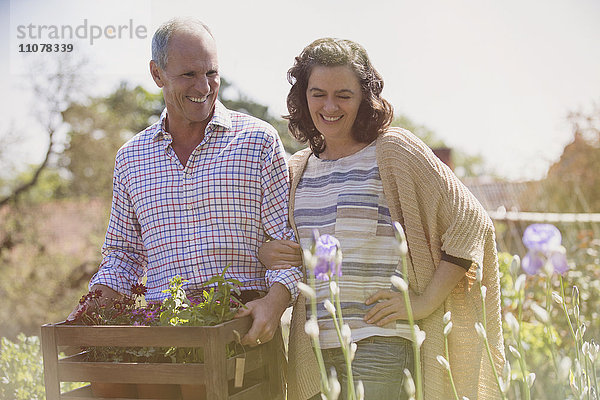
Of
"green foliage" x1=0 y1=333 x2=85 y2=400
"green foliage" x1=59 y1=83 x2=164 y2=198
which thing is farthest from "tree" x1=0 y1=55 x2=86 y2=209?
"green foliage" x1=0 y1=333 x2=85 y2=400

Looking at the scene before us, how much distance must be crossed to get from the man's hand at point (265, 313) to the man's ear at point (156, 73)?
96 cm

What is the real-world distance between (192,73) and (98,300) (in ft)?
3.05

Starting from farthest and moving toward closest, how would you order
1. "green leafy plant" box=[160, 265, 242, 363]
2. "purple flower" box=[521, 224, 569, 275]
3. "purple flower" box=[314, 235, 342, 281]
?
"green leafy plant" box=[160, 265, 242, 363]
"purple flower" box=[314, 235, 342, 281]
"purple flower" box=[521, 224, 569, 275]

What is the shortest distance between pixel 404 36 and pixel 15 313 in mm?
7667

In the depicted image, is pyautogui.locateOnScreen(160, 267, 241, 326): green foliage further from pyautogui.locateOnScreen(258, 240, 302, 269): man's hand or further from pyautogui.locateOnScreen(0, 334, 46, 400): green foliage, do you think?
pyautogui.locateOnScreen(0, 334, 46, 400): green foliage

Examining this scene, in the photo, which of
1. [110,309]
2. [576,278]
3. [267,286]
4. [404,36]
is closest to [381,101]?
[267,286]

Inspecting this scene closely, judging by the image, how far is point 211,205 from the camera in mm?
2781

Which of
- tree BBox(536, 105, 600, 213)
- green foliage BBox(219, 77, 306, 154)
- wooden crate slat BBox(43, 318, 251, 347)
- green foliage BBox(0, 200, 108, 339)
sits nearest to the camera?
wooden crate slat BBox(43, 318, 251, 347)

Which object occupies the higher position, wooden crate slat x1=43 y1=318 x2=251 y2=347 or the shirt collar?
the shirt collar

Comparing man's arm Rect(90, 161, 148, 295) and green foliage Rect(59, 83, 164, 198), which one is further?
green foliage Rect(59, 83, 164, 198)

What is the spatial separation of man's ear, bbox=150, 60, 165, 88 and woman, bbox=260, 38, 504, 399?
1.91 ft

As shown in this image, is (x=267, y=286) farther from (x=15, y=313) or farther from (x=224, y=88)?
(x=15, y=313)

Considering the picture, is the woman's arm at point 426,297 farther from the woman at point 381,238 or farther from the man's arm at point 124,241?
the man's arm at point 124,241

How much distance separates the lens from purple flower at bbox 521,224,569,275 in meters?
1.54
